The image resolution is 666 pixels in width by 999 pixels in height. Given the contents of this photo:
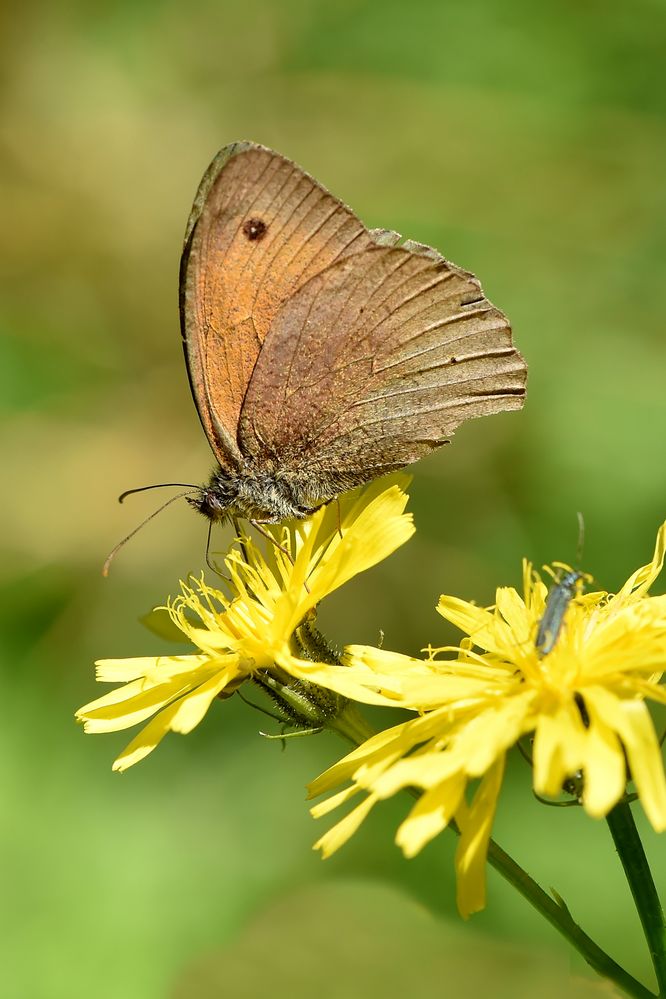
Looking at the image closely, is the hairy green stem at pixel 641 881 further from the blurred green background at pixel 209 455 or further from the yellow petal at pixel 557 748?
the blurred green background at pixel 209 455

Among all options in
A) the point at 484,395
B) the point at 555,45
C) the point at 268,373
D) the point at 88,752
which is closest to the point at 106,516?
the point at 88,752

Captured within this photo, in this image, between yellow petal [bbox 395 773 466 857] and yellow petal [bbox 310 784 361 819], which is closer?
yellow petal [bbox 395 773 466 857]

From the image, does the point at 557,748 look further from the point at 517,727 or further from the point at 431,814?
the point at 431,814

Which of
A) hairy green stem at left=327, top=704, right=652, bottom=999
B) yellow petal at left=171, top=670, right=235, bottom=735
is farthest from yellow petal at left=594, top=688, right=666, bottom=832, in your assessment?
yellow petal at left=171, top=670, right=235, bottom=735

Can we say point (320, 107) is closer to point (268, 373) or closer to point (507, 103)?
point (507, 103)

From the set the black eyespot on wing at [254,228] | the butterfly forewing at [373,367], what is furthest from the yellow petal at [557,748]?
the black eyespot on wing at [254,228]

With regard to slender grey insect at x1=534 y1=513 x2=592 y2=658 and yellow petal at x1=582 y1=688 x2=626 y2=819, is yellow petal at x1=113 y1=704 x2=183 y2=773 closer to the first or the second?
slender grey insect at x1=534 y1=513 x2=592 y2=658

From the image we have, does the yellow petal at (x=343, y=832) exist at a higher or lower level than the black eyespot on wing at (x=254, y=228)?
lower
